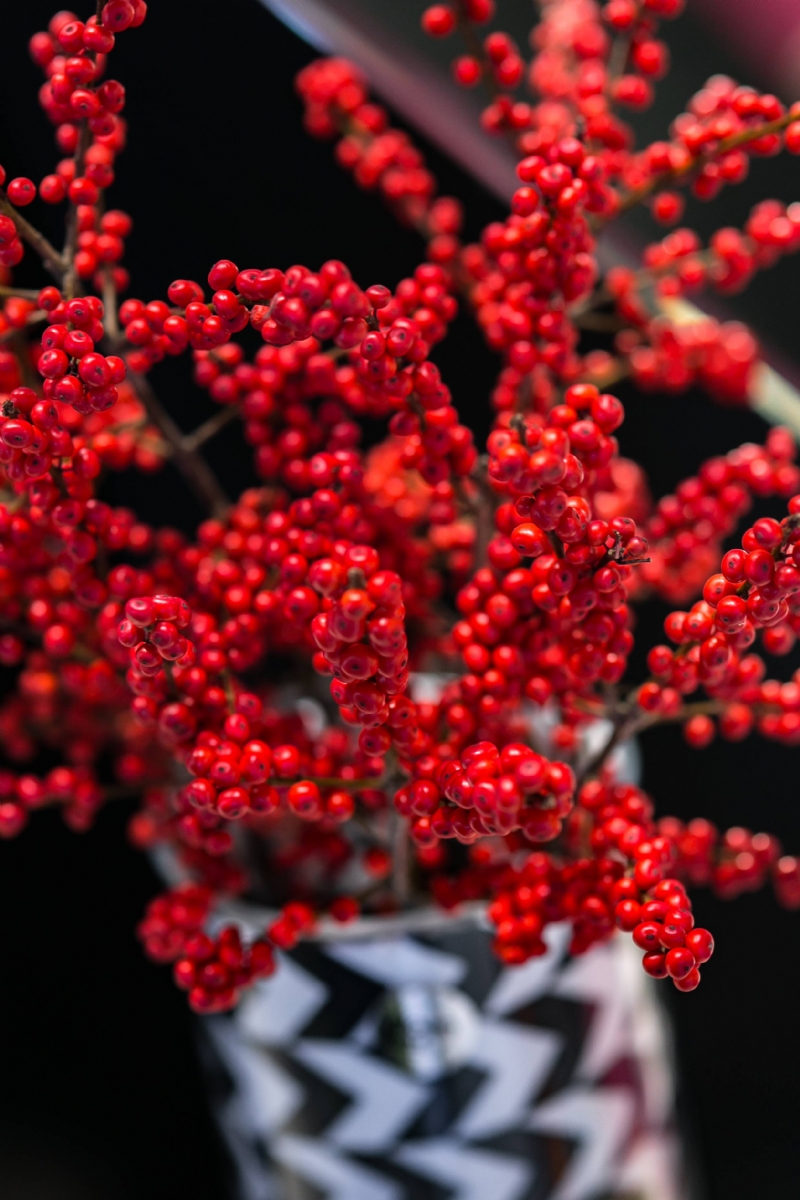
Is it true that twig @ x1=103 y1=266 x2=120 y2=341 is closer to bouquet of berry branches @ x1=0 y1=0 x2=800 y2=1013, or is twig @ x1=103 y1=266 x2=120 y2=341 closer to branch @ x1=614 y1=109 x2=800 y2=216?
bouquet of berry branches @ x1=0 y1=0 x2=800 y2=1013

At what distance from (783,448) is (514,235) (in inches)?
5.8

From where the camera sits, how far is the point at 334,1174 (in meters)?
0.50

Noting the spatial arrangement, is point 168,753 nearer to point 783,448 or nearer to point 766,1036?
point 783,448

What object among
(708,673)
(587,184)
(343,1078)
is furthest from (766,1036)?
(587,184)

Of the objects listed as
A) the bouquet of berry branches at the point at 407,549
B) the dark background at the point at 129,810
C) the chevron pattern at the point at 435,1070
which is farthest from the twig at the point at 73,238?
the chevron pattern at the point at 435,1070

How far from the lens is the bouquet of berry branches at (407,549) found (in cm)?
32

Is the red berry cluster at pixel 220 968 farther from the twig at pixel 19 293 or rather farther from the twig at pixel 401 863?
the twig at pixel 19 293

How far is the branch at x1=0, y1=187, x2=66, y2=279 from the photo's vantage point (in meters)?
0.34

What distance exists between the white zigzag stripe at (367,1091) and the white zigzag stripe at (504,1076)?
3cm

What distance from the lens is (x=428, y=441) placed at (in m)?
0.38

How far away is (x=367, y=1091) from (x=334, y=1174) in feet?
0.17

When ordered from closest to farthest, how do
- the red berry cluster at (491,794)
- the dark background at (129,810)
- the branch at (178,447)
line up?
the red berry cluster at (491,794)
the branch at (178,447)
the dark background at (129,810)

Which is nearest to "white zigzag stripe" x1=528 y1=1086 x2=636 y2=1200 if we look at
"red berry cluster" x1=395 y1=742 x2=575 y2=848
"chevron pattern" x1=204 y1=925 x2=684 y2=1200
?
"chevron pattern" x1=204 y1=925 x2=684 y2=1200

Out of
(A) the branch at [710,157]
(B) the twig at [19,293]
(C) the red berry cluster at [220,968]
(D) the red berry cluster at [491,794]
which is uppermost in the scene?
(B) the twig at [19,293]
